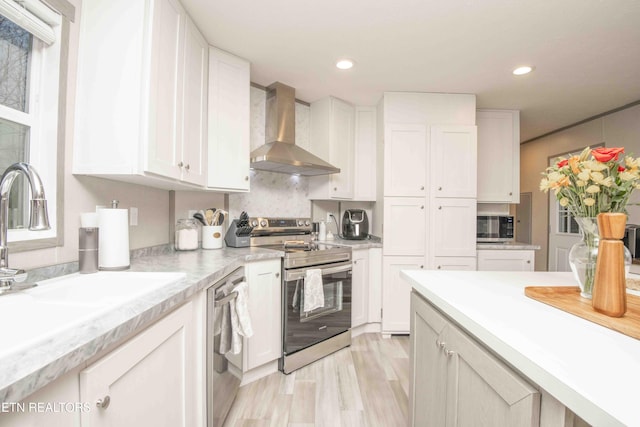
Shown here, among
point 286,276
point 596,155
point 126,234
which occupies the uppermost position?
point 596,155

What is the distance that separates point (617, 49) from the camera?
2.04 meters

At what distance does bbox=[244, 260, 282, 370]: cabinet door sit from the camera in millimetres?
1923

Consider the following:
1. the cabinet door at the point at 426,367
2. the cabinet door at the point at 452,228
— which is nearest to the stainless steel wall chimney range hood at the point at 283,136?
the cabinet door at the point at 452,228

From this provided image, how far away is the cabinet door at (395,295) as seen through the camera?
2727 millimetres

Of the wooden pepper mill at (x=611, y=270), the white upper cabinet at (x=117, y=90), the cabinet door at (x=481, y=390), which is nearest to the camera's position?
the cabinet door at (x=481, y=390)

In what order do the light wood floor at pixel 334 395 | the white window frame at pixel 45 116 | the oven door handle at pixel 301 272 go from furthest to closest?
the oven door handle at pixel 301 272 < the light wood floor at pixel 334 395 < the white window frame at pixel 45 116

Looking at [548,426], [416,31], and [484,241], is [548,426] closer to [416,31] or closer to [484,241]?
[416,31]

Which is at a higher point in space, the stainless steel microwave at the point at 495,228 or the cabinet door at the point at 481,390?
the stainless steel microwave at the point at 495,228

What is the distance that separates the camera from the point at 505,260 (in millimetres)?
2875

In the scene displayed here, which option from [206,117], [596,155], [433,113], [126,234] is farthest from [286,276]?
[433,113]

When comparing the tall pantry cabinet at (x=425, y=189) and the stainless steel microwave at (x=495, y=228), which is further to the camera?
the stainless steel microwave at (x=495, y=228)

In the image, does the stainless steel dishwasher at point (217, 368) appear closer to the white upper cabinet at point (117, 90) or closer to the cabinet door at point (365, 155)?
the white upper cabinet at point (117, 90)

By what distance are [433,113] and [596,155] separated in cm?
217

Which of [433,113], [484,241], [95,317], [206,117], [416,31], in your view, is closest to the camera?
[95,317]
